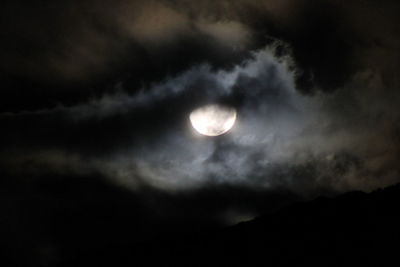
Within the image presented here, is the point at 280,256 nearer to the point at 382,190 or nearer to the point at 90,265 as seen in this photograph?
the point at 382,190

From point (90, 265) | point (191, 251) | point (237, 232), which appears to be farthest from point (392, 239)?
point (90, 265)

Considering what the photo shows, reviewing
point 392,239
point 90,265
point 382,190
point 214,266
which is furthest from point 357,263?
point 90,265

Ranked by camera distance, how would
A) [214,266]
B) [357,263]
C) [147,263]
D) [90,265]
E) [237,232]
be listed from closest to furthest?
[357,263] < [214,266] < [237,232] < [147,263] < [90,265]

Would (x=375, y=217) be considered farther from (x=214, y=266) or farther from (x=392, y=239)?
(x=214, y=266)

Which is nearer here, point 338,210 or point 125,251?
point 338,210

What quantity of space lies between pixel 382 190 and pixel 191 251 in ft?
65.5

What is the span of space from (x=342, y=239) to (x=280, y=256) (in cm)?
533

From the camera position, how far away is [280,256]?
3119cm

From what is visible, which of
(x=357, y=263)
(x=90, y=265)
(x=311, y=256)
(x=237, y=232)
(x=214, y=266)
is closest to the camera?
(x=357, y=263)

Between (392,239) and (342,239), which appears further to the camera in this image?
(342,239)

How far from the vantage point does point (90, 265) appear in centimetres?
4484

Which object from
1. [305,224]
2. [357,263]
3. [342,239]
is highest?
[305,224]

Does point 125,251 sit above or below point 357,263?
above

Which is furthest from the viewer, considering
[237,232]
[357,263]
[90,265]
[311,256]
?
[90,265]
